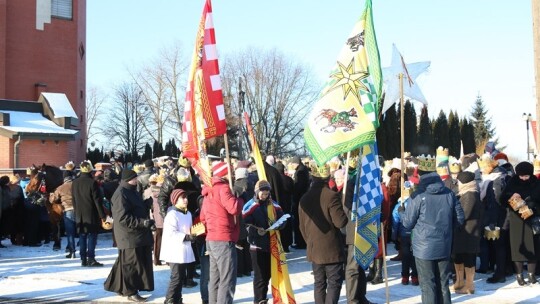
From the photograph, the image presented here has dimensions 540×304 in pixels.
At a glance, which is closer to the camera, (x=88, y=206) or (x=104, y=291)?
(x=104, y=291)

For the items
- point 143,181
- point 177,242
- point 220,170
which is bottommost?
point 177,242

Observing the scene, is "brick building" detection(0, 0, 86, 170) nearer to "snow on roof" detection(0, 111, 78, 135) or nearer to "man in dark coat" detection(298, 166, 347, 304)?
"snow on roof" detection(0, 111, 78, 135)

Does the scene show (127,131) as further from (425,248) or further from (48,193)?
(425,248)

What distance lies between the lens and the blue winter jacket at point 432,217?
895cm

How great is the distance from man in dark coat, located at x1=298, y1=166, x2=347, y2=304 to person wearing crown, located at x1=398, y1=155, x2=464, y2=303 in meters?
0.96

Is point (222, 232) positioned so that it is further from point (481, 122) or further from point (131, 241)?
point (481, 122)

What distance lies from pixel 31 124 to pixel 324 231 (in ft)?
88.9

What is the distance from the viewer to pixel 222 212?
934 cm

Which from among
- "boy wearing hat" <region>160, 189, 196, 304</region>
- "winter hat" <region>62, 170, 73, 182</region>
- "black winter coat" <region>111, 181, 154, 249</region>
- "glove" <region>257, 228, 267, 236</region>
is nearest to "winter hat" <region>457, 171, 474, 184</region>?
"glove" <region>257, 228, 267, 236</region>

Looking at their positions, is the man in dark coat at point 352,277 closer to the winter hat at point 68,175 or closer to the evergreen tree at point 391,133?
the winter hat at point 68,175

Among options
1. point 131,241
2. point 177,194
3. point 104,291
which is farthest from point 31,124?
point 177,194

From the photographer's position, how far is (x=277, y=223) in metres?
10.2

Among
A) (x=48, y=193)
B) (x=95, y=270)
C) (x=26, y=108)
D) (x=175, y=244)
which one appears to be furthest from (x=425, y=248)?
(x=26, y=108)

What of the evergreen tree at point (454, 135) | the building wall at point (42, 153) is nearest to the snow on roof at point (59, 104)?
the building wall at point (42, 153)
